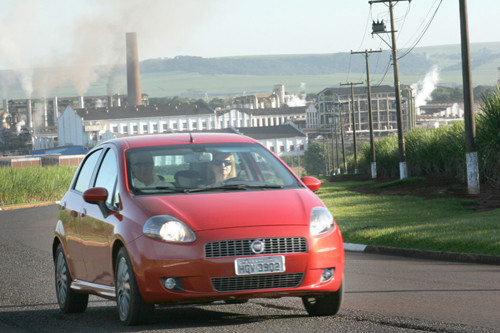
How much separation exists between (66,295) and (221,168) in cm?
230

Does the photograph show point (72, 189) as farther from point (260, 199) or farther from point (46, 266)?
point (46, 266)

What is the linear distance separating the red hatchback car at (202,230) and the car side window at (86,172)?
1.61 feet

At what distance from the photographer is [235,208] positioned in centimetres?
792

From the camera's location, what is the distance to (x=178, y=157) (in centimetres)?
899

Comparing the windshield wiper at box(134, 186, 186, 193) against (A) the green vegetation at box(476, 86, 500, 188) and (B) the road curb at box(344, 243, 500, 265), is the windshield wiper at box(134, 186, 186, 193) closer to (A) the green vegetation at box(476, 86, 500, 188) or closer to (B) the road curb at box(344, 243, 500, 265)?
(B) the road curb at box(344, 243, 500, 265)

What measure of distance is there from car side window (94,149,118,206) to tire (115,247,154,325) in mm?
723

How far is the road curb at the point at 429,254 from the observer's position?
13.6m

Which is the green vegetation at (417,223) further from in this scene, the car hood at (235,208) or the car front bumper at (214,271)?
the car front bumper at (214,271)

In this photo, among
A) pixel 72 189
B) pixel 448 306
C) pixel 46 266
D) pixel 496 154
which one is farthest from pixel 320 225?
pixel 496 154

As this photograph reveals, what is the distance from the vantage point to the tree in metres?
167

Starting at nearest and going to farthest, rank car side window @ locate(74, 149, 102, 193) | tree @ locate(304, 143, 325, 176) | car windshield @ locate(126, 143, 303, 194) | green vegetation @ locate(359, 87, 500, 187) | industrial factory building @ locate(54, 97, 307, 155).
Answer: car windshield @ locate(126, 143, 303, 194), car side window @ locate(74, 149, 102, 193), green vegetation @ locate(359, 87, 500, 187), tree @ locate(304, 143, 325, 176), industrial factory building @ locate(54, 97, 307, 155)

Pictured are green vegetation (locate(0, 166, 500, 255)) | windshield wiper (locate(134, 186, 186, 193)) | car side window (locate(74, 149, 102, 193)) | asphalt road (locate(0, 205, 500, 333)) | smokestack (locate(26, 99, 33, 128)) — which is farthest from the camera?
smokestack (locate(26, 99, 33, 128))

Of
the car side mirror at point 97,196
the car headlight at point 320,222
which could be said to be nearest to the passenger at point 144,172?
the car side mirror at point 97,196

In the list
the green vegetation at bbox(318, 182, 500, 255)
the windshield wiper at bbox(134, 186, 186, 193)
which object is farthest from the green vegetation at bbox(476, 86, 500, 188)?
the windshield wiper at bbox(134, 186, 186, 193)
